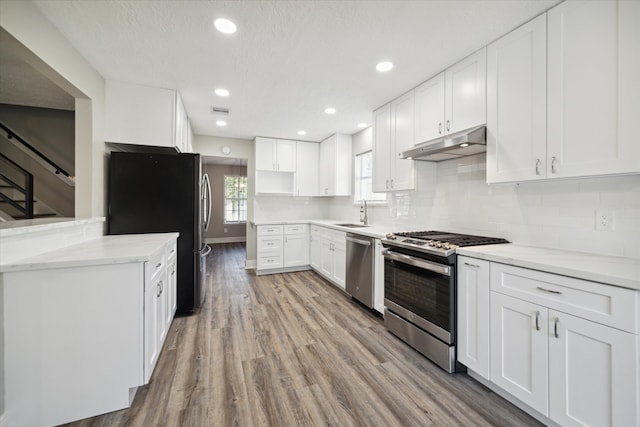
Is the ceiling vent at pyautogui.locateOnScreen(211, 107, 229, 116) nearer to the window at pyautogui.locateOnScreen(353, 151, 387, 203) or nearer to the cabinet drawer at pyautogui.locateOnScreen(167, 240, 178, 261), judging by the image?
the cabinet drawer at pyautogui.locateOnScreen(167, 240, 178, 261)

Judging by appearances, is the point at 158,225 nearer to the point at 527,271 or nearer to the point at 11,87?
the point at 11,87

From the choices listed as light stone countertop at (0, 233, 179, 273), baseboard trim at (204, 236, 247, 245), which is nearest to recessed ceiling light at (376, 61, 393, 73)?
light stone countertop at (0, 233, 179, 273)

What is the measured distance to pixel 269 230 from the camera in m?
4.46

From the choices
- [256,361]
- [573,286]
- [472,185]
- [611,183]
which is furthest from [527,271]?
[256,361]

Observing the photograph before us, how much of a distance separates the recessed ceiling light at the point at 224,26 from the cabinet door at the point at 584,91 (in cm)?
208

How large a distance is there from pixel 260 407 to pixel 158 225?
207cm

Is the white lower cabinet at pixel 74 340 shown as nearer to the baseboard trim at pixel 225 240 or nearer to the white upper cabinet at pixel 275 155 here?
the white upper cabinet at pixel 275 155

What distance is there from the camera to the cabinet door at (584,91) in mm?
1399

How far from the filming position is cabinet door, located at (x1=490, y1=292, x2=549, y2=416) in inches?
55.5

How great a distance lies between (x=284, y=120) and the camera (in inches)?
152

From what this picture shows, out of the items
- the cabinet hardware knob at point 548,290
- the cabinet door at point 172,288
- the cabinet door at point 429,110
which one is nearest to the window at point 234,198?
the cabinet door at point 172,288

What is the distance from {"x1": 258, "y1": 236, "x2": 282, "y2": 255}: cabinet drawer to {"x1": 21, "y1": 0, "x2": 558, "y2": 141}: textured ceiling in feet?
7.42

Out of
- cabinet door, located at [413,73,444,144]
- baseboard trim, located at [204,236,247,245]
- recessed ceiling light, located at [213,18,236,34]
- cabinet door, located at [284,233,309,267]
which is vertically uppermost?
recessed ceiling light, located at [213,18,236,34]

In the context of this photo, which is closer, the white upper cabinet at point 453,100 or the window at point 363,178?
the white upper cabinet at point 453,100
